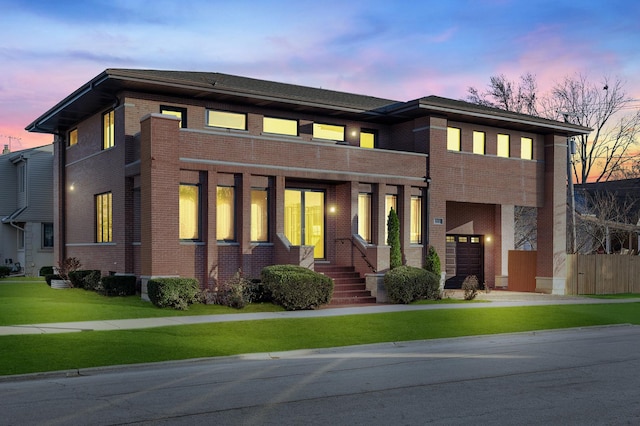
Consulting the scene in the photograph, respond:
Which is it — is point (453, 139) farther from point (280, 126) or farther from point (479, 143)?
point (280, 126)

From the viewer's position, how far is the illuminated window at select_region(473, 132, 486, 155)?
30.8 meters

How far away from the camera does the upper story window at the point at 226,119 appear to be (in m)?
25.3

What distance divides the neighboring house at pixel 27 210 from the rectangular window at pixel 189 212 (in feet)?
66.5

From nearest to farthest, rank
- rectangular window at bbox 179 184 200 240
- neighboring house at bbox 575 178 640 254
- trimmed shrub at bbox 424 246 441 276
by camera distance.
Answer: rectangular window at bbox 179 184 200 240 → trimmed shrub at bbox 424 246 441 276 → neighboring house at bbox 575 178 640 254

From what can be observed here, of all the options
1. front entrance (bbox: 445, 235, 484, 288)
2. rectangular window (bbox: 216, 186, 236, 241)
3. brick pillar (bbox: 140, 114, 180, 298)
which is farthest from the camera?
front entrance (bbox: 445, 235, 484, 288)

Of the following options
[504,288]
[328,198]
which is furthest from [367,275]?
[504,288]

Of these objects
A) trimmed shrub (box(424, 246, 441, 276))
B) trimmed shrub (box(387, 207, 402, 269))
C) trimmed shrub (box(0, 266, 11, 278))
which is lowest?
trimmed shrub (box(0, 266, 11, 278))

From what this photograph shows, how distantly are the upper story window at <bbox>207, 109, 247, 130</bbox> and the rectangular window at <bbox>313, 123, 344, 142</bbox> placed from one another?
130 inches

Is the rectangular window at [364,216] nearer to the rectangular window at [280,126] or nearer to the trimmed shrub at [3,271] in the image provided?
the rectangular window at [280,126]

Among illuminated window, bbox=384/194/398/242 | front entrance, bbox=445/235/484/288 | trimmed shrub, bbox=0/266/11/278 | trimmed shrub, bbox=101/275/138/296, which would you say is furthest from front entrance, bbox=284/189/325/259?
trimmed shrub, bbox=0/266/11/278

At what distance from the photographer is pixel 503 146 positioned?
105 feet

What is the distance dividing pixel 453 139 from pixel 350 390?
857 inches

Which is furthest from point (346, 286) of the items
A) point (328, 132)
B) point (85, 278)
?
point (85, 278)

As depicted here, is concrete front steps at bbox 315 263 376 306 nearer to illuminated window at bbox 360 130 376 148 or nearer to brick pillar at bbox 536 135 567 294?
illuminated window at bbox 360 130 376 148
